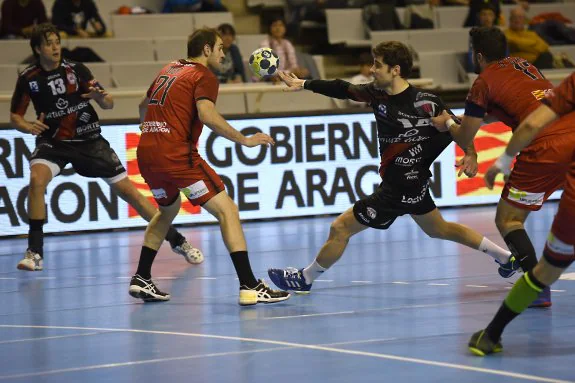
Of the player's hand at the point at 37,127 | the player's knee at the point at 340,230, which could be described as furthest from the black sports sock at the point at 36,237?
the player's knee at the point at 340,230

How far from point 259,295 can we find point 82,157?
3.35m

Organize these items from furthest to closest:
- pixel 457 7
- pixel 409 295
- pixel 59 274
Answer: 1. pixel 457 7
2. pixel 59 274
3. pixel 409 295

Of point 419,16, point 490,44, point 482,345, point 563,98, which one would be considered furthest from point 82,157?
point 419,16

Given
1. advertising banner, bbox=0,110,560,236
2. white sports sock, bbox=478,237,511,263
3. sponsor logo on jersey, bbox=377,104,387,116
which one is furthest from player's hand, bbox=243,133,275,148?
advertising banner, bbox=0,110,560,236

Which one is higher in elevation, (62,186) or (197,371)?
(62,186)

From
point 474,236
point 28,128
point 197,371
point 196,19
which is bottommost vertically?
point 197,371

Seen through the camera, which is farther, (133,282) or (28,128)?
(28,128)

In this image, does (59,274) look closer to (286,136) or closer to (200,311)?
(200,311)

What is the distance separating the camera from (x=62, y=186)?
1330 centimetres

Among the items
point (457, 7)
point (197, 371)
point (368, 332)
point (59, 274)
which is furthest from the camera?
point (457, 7)

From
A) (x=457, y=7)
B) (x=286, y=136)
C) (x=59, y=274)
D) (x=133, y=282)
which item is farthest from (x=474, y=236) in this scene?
(x=457, y=7)

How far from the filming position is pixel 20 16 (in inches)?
640

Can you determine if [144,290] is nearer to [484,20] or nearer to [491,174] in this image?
[491,174]

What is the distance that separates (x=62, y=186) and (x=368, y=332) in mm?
7261
